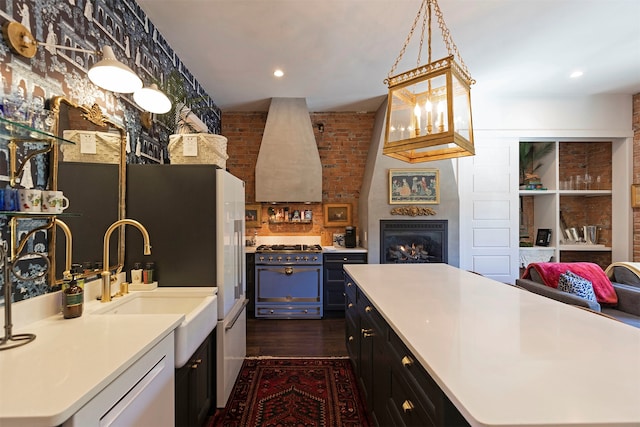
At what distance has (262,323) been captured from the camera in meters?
3.64

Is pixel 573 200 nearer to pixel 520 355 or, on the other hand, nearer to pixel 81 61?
pixel 520 355

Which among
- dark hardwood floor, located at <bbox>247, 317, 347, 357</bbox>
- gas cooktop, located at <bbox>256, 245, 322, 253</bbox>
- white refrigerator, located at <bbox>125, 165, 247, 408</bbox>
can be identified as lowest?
dark hardwood floor, located at <bbox>247, 317, 347, 357</bbox>

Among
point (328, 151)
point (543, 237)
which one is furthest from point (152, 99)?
point (543, 237)

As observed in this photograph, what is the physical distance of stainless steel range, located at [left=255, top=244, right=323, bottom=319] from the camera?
377 centimetres

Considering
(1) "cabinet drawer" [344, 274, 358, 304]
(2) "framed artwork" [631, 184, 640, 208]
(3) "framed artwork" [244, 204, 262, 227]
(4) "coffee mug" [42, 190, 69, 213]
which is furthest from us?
(3) "framed artwork" [244, 204, 262, 227]

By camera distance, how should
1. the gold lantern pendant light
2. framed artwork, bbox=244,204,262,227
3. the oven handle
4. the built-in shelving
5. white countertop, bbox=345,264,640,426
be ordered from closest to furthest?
white countertop, bbox=345,264,640,426 → the gold lantern pendant light → the oven handle → the built-in shelving → framed artwork, bbox=244,204,262,227

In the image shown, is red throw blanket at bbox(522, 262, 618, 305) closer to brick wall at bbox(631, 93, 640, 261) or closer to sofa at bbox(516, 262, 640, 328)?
sofa at bbox(516, 262, 640, 328)

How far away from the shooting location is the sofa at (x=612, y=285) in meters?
2.52

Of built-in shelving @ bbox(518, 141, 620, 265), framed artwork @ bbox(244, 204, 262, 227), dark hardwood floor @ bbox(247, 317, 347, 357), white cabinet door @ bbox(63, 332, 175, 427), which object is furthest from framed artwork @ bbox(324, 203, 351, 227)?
white cabinet door @ bbox(63, 332, 175, 427)

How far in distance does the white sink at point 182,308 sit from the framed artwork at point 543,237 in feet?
14.8

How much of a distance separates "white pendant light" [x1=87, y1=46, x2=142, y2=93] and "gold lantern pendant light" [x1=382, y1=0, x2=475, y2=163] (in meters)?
1.41

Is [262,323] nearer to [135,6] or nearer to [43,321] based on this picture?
[43,321]

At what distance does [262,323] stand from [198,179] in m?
2.40

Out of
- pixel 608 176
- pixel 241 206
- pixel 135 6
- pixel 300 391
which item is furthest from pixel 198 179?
pixel 608 176
